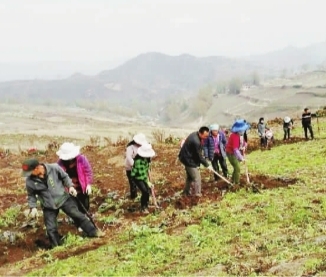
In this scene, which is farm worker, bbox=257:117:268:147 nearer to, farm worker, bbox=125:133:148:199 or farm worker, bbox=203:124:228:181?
farm worker, bbox=203:124:228:181

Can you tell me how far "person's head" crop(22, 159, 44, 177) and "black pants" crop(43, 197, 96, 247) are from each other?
2.90 feet

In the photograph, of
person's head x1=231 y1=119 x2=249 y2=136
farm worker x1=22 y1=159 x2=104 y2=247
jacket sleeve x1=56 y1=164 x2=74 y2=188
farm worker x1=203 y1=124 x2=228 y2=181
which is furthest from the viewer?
farm worker x1=203 y1=124 x2=228 y2=181

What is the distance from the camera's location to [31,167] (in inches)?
357

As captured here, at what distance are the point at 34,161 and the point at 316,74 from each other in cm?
19327

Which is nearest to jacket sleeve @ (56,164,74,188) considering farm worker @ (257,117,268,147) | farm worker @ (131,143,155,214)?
farm worker @ (131,143,155,214)

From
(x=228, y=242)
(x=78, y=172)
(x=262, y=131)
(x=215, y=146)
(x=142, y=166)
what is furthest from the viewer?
(x=262, y=131)

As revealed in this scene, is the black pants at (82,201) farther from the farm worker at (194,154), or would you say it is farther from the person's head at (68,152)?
the farm worker at (194,154)

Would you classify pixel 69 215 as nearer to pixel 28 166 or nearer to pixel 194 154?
pixel 28 166

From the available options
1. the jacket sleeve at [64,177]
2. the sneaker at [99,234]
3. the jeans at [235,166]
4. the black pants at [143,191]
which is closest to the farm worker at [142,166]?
the black pants at [143,191]

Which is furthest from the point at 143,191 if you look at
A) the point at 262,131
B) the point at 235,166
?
the point at 262,131

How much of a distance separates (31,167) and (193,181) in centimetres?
441

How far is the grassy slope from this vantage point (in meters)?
6.75

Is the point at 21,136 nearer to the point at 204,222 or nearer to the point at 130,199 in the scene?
the point at 130,199

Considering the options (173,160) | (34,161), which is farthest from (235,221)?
(173,160)
